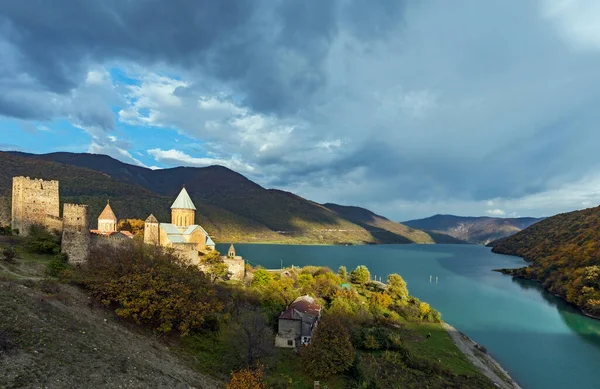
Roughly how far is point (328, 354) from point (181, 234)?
87.6ft

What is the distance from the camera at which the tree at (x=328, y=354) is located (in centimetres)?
2078

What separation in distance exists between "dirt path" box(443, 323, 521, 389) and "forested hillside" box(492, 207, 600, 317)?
1031 inches

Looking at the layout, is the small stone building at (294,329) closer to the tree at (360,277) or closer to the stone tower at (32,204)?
the stone tower at (32,204)

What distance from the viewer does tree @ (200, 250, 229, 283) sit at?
119 ft

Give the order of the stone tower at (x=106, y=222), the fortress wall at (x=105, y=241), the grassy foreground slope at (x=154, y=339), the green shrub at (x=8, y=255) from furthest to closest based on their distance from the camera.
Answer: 1. the stone tower at (x=106, y=222)
2. the fortress wall at (x=105, y=241)
3. the green shrub at (x=8, y=255)
4. the grassy foreground slope at (x=154, y=339)

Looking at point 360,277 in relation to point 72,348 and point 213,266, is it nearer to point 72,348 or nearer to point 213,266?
point 213,266

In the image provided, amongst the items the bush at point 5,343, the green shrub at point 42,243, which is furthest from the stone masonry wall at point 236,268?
the bush at point 5,343

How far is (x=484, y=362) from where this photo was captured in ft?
95.2

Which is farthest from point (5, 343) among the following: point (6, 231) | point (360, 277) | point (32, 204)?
point (360, 277)

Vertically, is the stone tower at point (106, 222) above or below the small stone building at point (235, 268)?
above

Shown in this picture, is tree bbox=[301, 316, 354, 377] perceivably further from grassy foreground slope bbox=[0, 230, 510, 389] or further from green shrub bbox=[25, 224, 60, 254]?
green shrub bbox=[25, 224, 60, 254]

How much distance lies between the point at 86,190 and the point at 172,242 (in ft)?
353

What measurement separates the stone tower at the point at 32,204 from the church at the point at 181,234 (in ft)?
30.9

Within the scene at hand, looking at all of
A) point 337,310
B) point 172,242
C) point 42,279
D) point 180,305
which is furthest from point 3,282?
point 337,310
